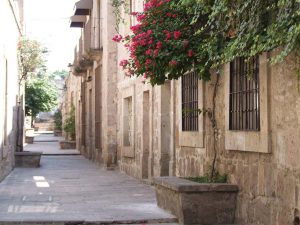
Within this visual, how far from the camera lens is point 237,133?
891cm

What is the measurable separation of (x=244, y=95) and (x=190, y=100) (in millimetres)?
2728

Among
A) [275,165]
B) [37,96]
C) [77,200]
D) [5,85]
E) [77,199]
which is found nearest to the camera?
[275,165]

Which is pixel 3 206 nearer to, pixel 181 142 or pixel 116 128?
pixel 181 142

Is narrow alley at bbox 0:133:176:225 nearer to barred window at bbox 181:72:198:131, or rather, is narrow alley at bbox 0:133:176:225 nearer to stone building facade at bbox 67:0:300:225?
stone building facade at bbox 67:0:300:225

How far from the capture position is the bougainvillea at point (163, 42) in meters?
9.14

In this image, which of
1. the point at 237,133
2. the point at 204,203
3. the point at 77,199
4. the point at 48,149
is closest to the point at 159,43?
the point at 237,133

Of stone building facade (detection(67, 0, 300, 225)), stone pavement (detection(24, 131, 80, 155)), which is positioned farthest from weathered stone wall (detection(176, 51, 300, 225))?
stone pavement (detection(24, 131, 80, 155))

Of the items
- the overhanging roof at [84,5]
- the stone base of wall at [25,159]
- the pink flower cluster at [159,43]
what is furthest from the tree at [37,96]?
the pink flower cluster at [159,43]

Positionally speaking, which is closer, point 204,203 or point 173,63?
point 204,203

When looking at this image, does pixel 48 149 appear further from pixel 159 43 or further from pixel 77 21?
pixel 159 43

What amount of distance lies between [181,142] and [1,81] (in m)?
6.40

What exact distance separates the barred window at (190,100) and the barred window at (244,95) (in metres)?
1.73

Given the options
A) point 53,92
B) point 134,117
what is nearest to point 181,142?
point 134,117

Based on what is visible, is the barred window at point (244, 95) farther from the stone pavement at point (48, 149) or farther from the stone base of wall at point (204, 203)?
the stone pavement at point (48, 149)
